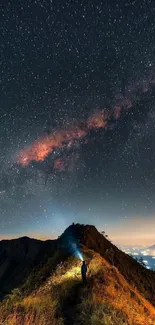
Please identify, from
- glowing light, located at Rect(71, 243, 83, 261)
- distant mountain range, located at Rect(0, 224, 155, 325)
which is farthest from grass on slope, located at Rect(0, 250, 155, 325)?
glowing light, located at Rect(71, 243, 83, 261)

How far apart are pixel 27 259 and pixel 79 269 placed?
45.9 m

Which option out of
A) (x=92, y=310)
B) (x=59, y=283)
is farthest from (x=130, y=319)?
(x=59, y=283)

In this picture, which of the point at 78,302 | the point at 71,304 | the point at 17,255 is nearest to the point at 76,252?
the point at 71,304

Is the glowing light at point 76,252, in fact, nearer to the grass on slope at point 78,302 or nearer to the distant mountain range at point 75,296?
the distant mountain range at point 75,296

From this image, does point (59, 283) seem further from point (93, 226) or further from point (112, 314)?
point (93, 226)

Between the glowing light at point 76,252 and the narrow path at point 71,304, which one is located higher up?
the glowing light at point 76,252

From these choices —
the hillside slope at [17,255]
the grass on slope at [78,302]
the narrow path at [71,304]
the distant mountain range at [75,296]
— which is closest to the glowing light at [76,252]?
the distant mountain range at [75,296]

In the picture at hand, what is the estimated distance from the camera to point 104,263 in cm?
3070

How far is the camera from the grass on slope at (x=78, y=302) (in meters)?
22.7

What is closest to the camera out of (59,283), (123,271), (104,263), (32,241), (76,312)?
(76,312)

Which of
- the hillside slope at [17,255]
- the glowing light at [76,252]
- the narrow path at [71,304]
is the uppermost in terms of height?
the hillside slope at [17,255]

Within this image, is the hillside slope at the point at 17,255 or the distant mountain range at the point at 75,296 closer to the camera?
the distant mountain range at the point at 75,296

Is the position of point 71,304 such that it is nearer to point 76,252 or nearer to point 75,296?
point 75,296

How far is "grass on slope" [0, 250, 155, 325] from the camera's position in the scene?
74.3ft
